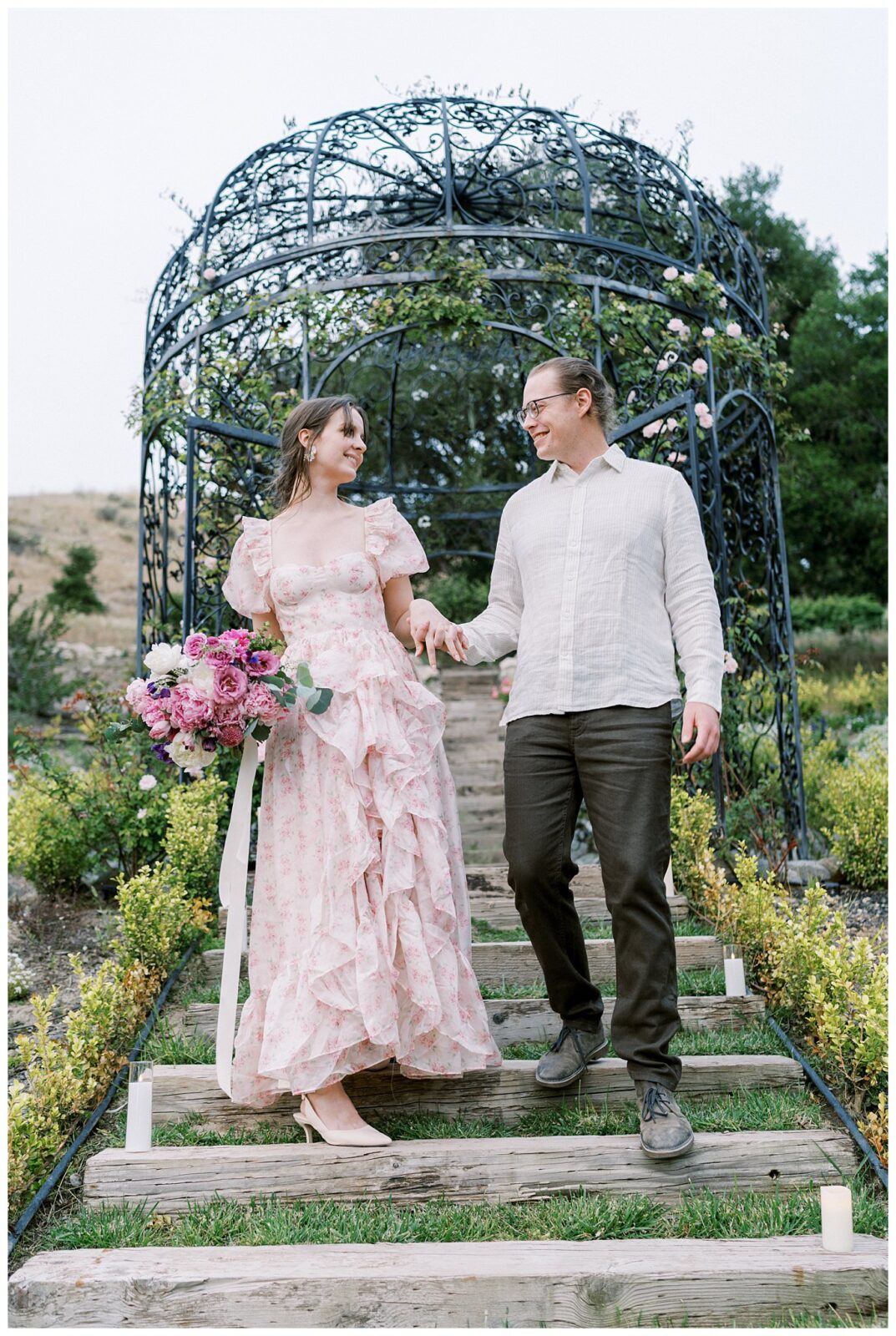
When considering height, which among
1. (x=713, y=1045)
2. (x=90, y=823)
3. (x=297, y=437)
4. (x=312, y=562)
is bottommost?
(x=713, y=1045)

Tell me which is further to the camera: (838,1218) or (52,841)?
(52,841)

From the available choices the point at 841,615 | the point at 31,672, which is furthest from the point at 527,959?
the point at 841,615

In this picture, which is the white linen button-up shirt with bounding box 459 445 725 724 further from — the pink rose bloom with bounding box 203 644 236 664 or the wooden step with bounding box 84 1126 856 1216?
the wooden step with bounding box 84 1126 856 1216

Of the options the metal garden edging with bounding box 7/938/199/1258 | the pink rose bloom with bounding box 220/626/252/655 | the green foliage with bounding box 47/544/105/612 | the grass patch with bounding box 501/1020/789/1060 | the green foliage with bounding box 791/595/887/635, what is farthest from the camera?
the green foliage with bounding box 47/544/105/612

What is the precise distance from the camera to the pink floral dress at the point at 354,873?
2.61 m

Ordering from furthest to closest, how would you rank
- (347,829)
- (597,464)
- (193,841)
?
1. (193,841)
2. (597,464)
3. (347,829)

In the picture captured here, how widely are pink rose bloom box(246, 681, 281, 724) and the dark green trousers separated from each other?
24.9 inches

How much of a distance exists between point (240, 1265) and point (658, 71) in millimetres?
6310

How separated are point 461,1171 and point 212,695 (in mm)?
1324

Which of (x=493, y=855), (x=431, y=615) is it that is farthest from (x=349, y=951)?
(x=493, y=855)

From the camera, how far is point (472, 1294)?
2104mm

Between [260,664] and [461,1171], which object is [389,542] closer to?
[260,664]

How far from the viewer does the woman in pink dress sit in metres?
2.62

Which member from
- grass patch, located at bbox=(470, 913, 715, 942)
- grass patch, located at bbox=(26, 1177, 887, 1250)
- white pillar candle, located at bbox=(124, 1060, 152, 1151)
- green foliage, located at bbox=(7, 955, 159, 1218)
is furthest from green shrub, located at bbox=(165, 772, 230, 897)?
grass patch, located at bbox=(26, 1177, 887, 1250)
